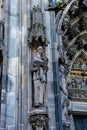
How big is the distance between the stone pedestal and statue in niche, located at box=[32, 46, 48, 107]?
0.16m

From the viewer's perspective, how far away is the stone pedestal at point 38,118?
8711 mm

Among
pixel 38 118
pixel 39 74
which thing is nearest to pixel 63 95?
pixel 39 74

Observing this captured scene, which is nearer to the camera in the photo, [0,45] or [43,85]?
[43,85]

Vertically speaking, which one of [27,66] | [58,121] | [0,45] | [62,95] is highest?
[0,45]

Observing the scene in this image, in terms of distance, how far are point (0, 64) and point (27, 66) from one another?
2.45 feet

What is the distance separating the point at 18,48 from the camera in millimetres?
9836

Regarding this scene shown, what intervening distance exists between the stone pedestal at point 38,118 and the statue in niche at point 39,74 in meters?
0.16

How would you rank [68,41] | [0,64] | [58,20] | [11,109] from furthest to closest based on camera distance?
[68,41] < [58,20] < [0,64] < [11,109]

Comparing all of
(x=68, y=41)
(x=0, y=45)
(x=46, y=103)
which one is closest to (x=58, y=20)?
(x=68, y=41)

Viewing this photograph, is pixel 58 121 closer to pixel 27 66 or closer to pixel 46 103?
pixel 46 103

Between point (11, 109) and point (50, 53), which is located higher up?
point (50, 53)

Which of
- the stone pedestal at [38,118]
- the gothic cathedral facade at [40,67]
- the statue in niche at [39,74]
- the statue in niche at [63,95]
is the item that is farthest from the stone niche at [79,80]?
the stone pedestal at [38,118]

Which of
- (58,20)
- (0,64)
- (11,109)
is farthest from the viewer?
(58,20)

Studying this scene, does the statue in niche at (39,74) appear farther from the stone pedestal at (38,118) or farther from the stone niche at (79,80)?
the stone niche at (79,80)
